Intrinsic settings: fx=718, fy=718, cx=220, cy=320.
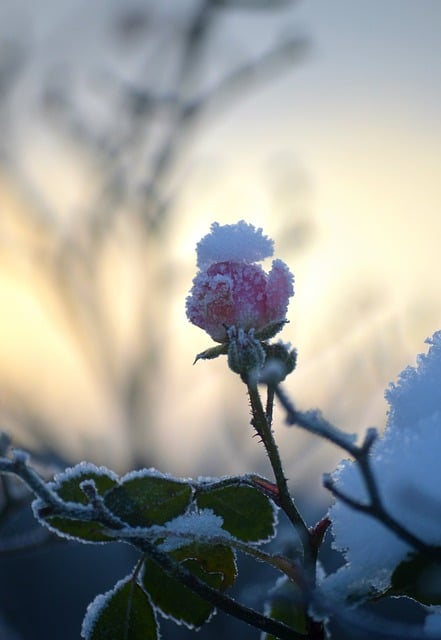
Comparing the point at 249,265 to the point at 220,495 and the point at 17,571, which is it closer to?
the point at 220,495

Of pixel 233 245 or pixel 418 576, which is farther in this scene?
pixel 233 245

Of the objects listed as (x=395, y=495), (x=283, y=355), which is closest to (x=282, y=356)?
(x=283, y=355)

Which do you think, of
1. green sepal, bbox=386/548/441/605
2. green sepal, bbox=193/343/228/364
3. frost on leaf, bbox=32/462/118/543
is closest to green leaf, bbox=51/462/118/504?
frost on leaf, bbox=32/462/118/543

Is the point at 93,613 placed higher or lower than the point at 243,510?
lower

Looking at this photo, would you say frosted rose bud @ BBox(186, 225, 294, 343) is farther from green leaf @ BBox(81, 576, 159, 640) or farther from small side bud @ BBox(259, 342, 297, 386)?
green leaf @ BBox(81, 576, 159, 640)

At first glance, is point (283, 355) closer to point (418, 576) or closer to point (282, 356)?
point (282, 356)

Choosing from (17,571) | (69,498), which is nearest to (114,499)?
(69,498)
